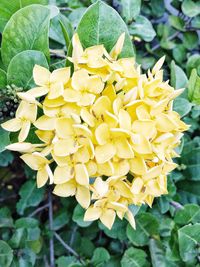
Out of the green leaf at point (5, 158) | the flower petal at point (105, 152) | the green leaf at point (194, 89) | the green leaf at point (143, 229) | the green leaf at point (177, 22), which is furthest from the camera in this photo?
the green leaf at point (177, 22)

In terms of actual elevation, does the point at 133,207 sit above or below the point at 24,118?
below

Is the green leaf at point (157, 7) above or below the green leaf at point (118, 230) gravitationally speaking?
above

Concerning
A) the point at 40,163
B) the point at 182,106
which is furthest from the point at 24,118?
the point at 182,106

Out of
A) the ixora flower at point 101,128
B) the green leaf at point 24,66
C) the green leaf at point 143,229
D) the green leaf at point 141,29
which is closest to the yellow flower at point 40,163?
the ixora flower at point 101,128

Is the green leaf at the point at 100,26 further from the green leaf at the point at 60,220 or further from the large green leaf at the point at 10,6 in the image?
the green leaf at the point at 60,220

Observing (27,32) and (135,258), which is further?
(135,258)

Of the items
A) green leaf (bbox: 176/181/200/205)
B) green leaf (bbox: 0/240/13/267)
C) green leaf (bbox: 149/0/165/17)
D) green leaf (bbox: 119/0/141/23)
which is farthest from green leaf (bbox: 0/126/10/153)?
green leaf (bbox: 149/0/165/17)

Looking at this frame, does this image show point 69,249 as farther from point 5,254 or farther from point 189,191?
point 189,191
